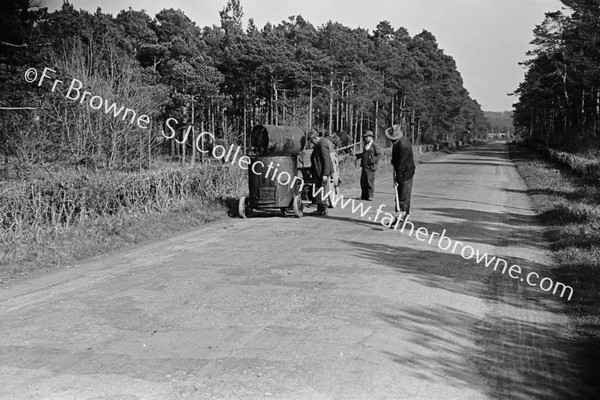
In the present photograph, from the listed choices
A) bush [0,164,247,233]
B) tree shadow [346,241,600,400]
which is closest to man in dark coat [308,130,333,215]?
bush [0,164,247,233]

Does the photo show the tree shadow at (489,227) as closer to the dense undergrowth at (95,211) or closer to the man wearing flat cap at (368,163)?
the man wearing flat cap at (368,163)

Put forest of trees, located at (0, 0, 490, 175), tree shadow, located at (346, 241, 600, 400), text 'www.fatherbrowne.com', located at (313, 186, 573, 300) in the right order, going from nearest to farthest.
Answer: tree shadow, located at (346, 241, 600, 400)
text 'www.fatherbrowne.com', located at (313, 186, 573, 300)
forest of trees, located at (0, 0, 490, 175)

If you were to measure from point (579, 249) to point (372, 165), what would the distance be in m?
8.48

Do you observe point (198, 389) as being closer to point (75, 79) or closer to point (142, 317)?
point (142, 317)

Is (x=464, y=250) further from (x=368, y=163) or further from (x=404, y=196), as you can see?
(x=368, y=163)

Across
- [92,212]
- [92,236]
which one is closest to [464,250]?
[92,236]

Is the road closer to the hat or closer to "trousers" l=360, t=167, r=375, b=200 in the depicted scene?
the hat

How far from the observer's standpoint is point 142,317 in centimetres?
648

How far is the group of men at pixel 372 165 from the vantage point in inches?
516

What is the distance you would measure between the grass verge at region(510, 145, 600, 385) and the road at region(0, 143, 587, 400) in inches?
7.9

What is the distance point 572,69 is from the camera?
168 ft

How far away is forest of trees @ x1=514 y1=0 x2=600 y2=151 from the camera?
131 feet

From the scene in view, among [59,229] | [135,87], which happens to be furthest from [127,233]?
[135,87]

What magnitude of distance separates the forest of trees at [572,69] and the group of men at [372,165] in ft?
85.9
